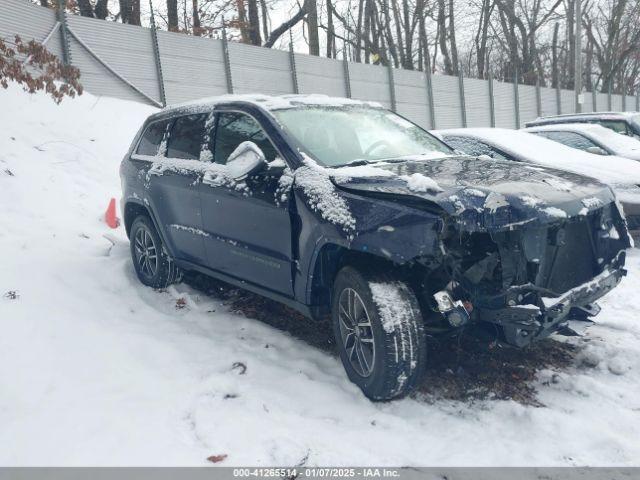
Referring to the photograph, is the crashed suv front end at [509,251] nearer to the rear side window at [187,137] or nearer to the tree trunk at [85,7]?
the rear side window at [187,137]

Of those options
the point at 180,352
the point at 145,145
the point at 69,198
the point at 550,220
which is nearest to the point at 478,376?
the point at 550,220

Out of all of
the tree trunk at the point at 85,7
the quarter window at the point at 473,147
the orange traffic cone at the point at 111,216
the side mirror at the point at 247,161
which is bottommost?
the orange traffic cone at the point at 111,216

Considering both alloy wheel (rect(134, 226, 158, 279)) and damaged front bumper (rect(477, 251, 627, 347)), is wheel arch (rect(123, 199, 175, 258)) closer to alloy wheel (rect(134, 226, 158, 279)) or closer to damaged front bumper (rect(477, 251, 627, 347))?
alloy wheel (rect(134, 226, 158, 279))

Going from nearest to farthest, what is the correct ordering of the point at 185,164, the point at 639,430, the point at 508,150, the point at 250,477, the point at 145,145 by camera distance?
the point at 250,477, the point at 639,430, the point at 185,164, the point at 145,145, the point at 508,150

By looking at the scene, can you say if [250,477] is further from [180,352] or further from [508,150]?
[508,150]

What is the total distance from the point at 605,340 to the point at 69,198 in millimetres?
6272

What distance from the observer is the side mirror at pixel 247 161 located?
3.62m

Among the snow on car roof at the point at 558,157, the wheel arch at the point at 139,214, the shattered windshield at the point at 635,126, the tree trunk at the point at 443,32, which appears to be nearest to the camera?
the wheel arch at the point at 139,214

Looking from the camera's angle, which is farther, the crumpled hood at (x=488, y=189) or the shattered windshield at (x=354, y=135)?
the shattered windshield at (x=354, y=135)

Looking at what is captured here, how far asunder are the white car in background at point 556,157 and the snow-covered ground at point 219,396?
67.5 inches

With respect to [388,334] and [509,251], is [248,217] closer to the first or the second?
[388,334]

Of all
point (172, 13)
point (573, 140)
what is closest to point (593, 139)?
point (573, 140)

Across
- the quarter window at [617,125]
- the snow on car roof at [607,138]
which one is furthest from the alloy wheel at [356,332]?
the quarter window at [617,125]

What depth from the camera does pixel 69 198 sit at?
23.9 feet
